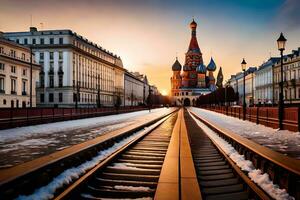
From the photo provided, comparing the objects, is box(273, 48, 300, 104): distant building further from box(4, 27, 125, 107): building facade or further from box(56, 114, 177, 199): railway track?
box(56, 114, 177, 199): railway track

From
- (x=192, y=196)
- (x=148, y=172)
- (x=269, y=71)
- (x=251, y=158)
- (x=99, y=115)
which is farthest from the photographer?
(x=269, y=71)

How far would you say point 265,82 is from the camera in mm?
116625

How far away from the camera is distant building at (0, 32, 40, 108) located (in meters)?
60.6

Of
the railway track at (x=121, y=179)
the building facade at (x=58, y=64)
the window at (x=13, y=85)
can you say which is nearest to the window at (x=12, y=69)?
the window at (x=13, y=85)

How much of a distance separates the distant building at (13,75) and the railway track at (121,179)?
176ft

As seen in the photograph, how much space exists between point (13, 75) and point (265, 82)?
86.0 metres

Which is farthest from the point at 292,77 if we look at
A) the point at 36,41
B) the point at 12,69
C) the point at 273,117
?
the point at 273,117

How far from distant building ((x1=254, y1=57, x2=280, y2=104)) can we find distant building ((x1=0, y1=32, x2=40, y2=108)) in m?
72.7

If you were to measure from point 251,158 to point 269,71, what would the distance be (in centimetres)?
10888

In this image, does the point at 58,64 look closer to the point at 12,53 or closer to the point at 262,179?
the point at 12,53

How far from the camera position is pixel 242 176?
7.84 metres

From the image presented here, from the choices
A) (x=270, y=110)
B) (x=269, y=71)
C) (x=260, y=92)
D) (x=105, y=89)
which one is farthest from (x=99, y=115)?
(x=260, y=92)

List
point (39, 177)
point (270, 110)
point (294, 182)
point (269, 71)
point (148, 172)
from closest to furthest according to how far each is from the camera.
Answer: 1. point (294, 182)
2. point (39, 177)
3. point (148, 172)
4. point (270, 110)
5. point (269, 71)

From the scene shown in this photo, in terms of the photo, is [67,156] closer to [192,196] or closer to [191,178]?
[191,178]
